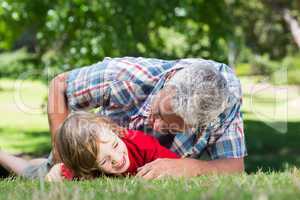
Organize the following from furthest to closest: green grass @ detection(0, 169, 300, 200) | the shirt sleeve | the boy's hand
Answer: the shirt sleeve → the boy's hand → green grass @ detection(0, 169, 300, 200)

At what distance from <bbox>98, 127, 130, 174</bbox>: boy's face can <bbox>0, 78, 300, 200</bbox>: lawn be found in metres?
0.36

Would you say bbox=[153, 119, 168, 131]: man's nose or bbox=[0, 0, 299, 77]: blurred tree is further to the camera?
bbox=[0, 0, 299, 77]: blurred tree

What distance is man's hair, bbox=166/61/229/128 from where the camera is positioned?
3.87m

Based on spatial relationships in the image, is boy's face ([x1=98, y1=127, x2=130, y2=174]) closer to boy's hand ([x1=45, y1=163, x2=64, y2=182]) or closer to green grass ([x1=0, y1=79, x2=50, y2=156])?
boy's hand ([x1=45, y1=163, x2=64, y2=182])

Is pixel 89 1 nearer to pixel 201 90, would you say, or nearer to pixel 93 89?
pixel 93 89

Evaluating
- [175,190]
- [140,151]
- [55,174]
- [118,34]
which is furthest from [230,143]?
[118,34]

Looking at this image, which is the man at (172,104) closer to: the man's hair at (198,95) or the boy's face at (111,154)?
the man's hair at (198,95)

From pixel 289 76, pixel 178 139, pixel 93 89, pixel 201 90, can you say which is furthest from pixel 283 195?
pixel 289 76

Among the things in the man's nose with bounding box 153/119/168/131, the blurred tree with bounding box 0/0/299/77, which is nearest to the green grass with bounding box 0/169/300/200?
the man's nose with bounding box 153/119/168/131

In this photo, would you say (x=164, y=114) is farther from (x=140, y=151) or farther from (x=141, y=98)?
(x=141, y=98)

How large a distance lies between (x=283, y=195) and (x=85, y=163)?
183cm

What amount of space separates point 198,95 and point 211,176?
1.59 ft

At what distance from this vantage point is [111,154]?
4055mm

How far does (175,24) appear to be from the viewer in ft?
34.3
